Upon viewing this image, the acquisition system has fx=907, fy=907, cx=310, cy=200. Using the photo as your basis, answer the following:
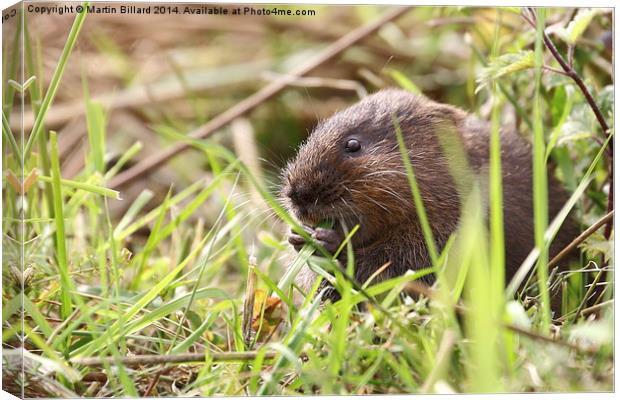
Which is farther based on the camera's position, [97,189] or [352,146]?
[352,146]

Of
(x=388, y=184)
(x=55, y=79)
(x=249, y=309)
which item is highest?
(x=55, y=79)

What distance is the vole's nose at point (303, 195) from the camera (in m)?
4.05

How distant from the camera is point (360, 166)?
411 centimetres

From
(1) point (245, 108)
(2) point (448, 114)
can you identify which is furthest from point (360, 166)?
(1) point (245, 108)

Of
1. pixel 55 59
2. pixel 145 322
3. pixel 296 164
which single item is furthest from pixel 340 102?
pixel 145 322

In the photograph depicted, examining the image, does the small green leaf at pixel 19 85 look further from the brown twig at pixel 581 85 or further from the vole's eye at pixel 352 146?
the brown twig at pixel 581 85

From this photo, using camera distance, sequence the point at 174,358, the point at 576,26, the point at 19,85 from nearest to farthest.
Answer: the point at 174,358 < the point at 19,85 < the point at 576,26

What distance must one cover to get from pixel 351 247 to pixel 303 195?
39cm

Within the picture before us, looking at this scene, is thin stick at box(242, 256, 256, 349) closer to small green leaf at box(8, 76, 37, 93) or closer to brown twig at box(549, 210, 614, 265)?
small green leaf at box(8, 76, 37, 93)

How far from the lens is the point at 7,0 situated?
136 inches

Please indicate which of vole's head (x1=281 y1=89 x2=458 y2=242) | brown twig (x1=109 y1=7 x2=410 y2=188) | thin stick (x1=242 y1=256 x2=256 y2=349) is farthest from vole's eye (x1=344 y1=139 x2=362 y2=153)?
brown twig (x1=109 y1=7 x2=410 y2=188)

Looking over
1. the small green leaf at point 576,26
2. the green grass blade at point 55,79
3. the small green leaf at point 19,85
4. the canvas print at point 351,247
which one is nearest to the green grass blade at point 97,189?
the canvas print at point 351,247

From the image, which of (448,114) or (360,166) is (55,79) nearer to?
(360,166)

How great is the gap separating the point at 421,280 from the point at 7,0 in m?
2.09
